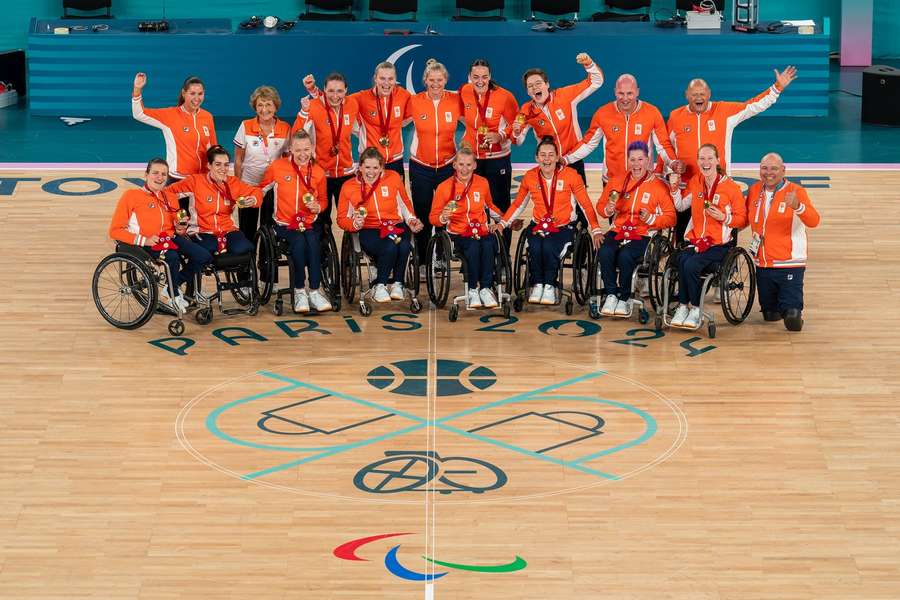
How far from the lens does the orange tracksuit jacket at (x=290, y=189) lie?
931 centimetres

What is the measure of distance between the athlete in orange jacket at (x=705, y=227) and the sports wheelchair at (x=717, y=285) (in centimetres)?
4

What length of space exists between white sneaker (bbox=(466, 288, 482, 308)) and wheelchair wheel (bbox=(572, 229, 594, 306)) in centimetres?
68

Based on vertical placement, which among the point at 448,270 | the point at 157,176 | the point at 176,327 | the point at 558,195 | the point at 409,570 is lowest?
the point at 409,570

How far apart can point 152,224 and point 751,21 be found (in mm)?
8447

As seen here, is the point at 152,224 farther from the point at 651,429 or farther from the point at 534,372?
the point at 651,429

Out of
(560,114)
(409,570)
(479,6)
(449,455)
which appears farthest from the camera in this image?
(479,6)

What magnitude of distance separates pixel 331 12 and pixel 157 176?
27.3 feet

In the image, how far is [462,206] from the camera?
9320 mm

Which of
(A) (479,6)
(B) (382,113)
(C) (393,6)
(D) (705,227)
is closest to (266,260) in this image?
(B) (382,113)

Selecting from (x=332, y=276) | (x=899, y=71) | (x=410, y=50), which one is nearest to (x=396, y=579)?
(x=332, y=276)

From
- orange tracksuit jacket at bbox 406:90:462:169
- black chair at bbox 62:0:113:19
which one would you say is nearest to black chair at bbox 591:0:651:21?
black chair at bbox 62:0:113:19

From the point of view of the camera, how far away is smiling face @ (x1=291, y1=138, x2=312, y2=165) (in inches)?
365

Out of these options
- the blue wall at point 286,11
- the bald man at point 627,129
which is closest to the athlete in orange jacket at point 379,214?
the bald man at point 627,129

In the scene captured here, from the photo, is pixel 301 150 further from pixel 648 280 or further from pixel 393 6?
pixel 393 6
